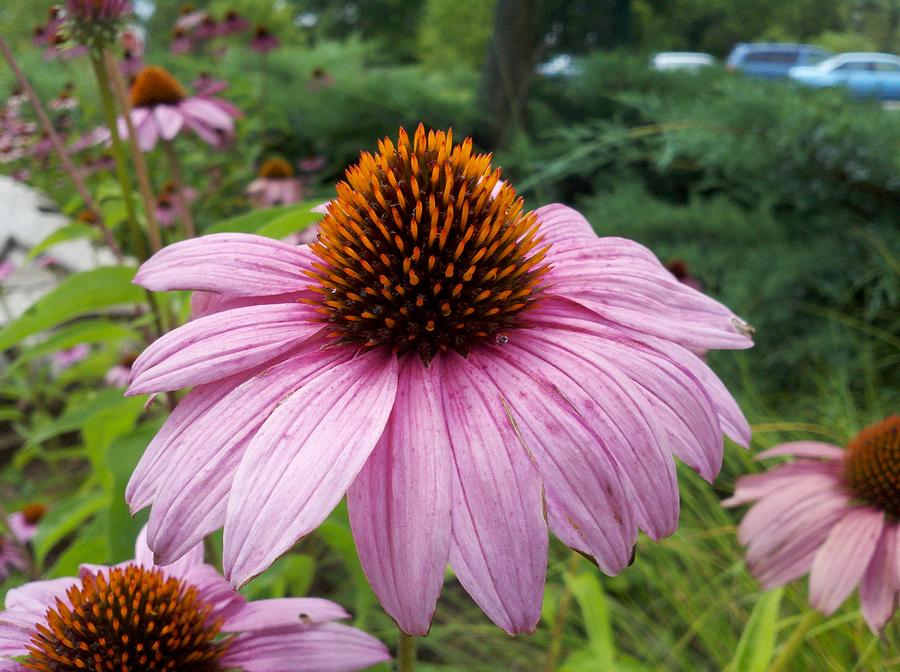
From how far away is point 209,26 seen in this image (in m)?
4.46

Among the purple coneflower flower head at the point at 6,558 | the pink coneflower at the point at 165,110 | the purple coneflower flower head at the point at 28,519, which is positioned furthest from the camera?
the pink coneflower at the point at 165,110

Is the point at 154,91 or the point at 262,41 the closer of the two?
the point at 154,91

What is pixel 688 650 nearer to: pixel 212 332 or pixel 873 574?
pixel 873 574

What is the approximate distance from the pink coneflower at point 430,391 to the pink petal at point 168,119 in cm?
141

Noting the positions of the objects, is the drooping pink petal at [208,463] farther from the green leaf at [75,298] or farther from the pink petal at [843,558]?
the pink petal at [843,558]

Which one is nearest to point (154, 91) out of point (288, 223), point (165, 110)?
point (165, 110)

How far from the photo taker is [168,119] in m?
2.00

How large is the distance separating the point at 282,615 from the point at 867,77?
169 inches

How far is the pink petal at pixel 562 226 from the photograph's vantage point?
747mm

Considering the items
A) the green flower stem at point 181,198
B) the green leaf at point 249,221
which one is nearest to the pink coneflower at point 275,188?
the green flower stem at point 181,198

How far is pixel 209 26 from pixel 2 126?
1.71 metres

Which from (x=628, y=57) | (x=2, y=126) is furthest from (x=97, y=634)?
(x=628, y=57)

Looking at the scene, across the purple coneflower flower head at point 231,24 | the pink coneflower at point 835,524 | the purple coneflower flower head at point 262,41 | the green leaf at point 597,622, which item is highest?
the purple coneflower flower head at point 231,24

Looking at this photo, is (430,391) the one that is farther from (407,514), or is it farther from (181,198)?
(181,198)
